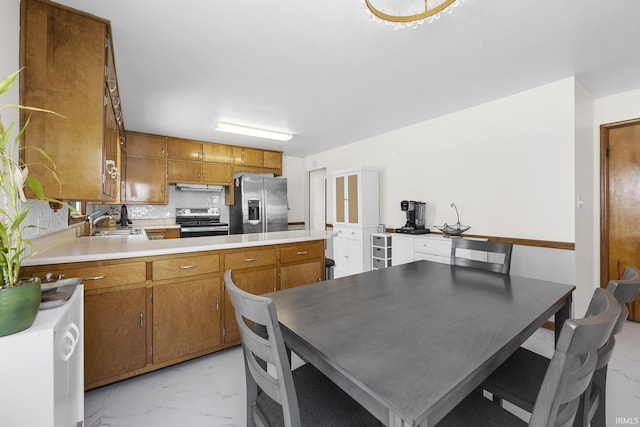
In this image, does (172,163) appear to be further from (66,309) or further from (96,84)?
(66,309)

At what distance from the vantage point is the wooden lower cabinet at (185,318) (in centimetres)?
197

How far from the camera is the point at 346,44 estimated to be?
6.60 ft

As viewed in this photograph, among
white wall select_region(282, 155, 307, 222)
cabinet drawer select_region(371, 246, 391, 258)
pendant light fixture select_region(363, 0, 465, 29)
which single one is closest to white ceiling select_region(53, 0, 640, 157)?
pendant light fixture select_region(363, 0, 465, 29)

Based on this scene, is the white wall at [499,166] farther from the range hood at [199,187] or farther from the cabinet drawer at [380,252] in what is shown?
the range hood at [199,187]

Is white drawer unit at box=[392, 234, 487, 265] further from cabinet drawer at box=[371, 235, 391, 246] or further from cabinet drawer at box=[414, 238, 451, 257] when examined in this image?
cabinet drawer at box=[371, 235, 391, 246]

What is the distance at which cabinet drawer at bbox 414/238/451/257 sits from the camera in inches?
122

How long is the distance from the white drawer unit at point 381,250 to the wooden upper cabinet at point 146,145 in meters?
3.71

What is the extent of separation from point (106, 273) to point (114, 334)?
425mm

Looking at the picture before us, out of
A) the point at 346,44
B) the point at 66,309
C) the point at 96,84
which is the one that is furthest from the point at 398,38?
the point at 66,309

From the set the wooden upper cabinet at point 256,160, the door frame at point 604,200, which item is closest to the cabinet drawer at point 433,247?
the door frame at point 604,200

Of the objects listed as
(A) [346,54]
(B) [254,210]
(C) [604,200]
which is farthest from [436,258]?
(B) [254,210]

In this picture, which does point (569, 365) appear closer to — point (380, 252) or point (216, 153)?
point (380, 252)

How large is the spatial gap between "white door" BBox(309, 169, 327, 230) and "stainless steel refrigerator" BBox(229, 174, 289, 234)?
3.13ft

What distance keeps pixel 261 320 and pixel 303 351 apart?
0.81ft
